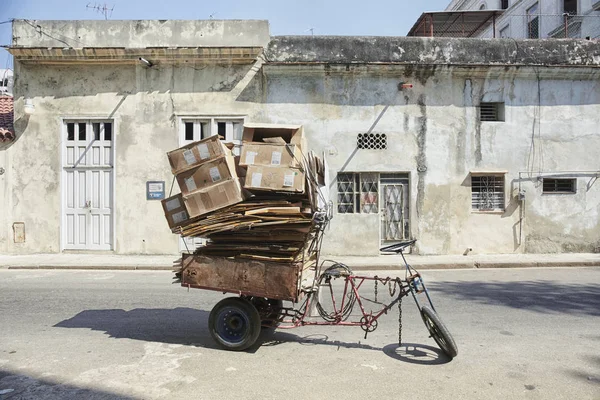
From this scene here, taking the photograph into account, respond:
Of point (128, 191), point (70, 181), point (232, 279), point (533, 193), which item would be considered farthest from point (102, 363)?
point (533, 193)

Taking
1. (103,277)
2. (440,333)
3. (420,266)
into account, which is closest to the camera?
(440,333)

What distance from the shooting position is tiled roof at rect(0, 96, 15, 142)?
14.1 meters

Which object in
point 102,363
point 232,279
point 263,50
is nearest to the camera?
point 102,363

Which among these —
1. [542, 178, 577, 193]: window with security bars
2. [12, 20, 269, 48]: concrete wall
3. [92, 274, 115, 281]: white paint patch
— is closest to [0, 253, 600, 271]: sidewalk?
→ [92, 274, 115, 281]: white paint patch

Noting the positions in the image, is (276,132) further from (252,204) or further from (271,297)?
(271,297)

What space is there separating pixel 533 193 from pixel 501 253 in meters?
2.08

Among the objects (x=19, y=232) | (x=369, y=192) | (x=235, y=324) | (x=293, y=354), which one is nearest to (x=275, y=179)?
(x=235, y=324)

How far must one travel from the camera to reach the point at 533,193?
14477mm

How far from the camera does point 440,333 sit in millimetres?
4766

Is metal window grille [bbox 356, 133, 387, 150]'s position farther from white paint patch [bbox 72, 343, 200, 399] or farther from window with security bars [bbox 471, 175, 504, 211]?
white paint patch [bbox 72, 343, 200, 399]

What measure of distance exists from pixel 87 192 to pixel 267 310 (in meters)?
10.9

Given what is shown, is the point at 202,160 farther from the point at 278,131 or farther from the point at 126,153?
the point at 126,153

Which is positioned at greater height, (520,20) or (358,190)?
(520,20)

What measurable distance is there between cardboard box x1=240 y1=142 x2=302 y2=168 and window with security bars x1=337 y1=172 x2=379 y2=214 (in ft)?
30.9
